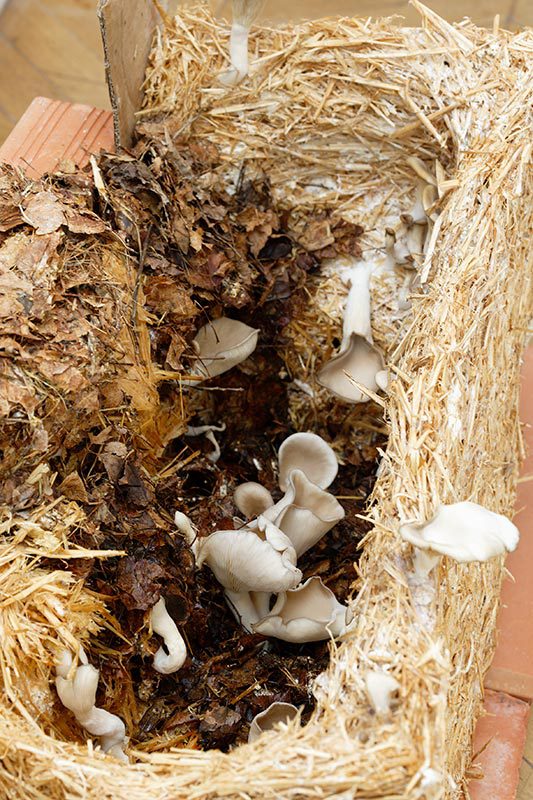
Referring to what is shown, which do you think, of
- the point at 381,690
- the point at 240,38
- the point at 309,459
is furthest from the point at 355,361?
the point at 381,690

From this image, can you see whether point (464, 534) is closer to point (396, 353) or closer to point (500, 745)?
point (396, 353)

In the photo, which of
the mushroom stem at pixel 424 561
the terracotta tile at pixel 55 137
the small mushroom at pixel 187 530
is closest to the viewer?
the mushroom stem at pixel 424 561

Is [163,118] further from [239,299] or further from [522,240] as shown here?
[522,240]

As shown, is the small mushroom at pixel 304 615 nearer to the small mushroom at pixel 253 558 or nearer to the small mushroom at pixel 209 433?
the small mushroom at pixel 253 558

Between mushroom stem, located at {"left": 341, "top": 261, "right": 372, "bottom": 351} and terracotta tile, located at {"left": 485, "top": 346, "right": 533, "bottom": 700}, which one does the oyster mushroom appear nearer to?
mushroom stem, located at {"left": 341, "top": 261, "right": 372, "bottom": 351}

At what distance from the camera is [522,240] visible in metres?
1.49

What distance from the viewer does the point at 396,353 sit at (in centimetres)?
138

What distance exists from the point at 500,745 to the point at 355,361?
0.71m

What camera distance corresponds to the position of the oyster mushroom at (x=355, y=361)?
1601 millimetres

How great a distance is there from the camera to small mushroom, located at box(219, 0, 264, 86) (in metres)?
1.50

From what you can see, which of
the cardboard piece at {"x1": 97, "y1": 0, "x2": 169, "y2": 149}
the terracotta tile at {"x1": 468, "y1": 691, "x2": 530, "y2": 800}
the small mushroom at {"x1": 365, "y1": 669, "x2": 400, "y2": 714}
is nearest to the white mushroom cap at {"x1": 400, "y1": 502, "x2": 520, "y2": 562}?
the small mushroom at {"x1": 365, "y1": 669, "x2": 400, "y2": 714}

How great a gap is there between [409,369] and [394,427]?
5.0 inches

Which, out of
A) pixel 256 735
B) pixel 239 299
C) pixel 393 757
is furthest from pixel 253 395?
pixel 393 757

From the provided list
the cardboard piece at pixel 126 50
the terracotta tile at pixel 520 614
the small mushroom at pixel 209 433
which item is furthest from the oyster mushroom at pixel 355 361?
the cardboard piece at pixel 126 50
